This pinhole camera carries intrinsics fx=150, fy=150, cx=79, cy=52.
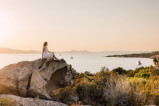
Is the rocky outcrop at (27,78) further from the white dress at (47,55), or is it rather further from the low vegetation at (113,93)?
the low vegetation at (113,93)

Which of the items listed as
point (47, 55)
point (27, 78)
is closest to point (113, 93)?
point (27, 78)

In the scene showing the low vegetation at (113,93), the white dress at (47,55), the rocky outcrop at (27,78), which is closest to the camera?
the low vegetation at (113,93)

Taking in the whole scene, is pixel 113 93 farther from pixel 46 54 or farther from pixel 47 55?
pixel 46 54

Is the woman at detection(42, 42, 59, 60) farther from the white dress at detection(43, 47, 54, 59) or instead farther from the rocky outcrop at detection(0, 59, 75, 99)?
the rocky outcrop at detection(0, 59, 75, 99)

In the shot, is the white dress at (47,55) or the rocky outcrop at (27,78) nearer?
the rocky outcrop at (27,78)

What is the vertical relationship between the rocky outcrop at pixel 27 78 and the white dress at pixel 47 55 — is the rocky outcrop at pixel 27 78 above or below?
below

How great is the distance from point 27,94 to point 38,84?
0.85m

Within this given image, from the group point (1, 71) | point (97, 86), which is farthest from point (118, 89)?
point (1, 71)

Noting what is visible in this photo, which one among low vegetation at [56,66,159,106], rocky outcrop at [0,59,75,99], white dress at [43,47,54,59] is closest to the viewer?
low vegetation at [56,66,159,106]

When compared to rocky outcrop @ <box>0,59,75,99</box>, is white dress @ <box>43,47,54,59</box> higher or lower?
higher

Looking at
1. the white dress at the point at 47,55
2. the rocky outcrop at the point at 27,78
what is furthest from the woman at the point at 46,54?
the rocky outcrop at the point at 27,78

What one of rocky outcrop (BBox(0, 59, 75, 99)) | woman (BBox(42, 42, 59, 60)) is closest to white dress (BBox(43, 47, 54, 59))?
woman (BBox(42, 42, 59, 60))

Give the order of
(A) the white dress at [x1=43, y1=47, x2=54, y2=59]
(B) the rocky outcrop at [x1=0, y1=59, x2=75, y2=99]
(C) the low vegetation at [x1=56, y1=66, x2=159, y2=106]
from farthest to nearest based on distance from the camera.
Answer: (A) the white dress at [x1=43, y1=47, x2=54, y2=59] < (B) the rocky outcrop at [x1=0, y1=59, x2=75, y2=99] < (C) the low vegetation at [x1=56, y1=66, x2=159, y2=106]

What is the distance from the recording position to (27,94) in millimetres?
8055
